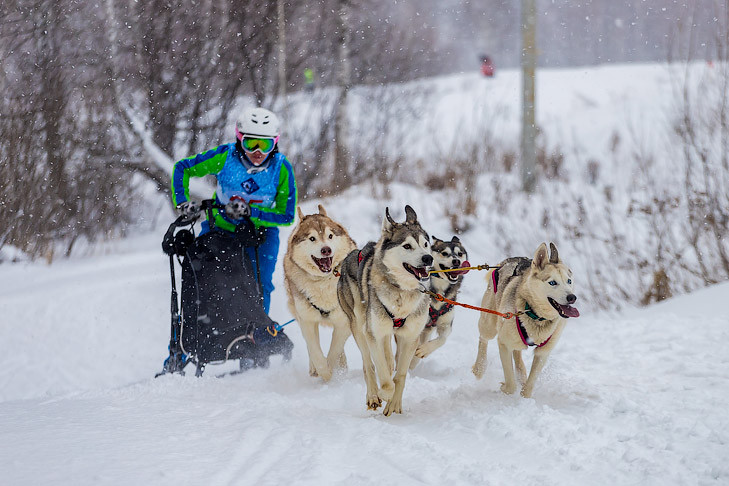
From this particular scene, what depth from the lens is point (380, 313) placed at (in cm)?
369

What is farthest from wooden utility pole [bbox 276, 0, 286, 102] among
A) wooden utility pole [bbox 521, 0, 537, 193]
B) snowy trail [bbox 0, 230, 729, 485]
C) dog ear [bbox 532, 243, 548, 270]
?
dog ear [bbox 532, 243, 548, 270]

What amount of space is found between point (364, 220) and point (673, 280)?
413cm

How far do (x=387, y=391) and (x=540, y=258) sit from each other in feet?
3.79

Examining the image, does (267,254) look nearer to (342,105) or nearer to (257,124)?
(257,124)

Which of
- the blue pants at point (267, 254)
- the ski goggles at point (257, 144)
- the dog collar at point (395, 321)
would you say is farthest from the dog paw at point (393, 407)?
the ski goggles at point (257, 144)

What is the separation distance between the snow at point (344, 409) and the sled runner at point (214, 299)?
220 millimetres

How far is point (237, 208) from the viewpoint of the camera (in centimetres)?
443

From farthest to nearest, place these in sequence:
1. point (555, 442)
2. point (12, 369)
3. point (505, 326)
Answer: point (12, 369), point (505, 326), point (555, 442)

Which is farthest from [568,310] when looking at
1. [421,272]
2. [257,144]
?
[257,144]

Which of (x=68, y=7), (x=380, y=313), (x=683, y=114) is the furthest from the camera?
(x=68, y=7)

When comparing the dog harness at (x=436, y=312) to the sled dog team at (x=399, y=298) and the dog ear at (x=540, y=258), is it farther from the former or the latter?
the dog ear at (x=540, y=258)

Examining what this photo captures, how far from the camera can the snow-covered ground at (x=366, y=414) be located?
2.71m

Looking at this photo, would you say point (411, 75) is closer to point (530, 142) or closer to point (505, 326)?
point (530, 142)

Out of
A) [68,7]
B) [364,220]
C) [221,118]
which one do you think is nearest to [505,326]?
[364,220]
